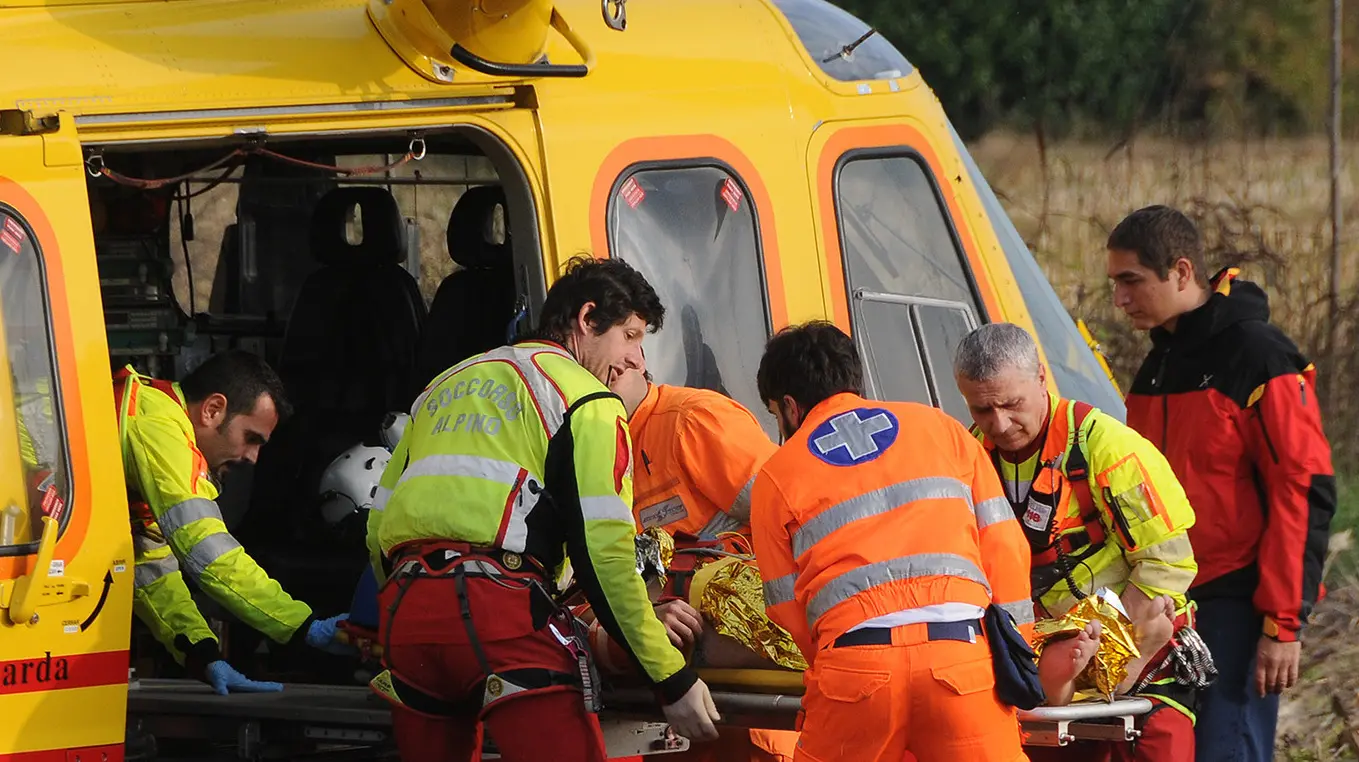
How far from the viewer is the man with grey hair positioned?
4645mm

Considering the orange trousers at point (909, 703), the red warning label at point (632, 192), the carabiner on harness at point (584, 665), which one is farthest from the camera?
the red warning label at point (632, 192)

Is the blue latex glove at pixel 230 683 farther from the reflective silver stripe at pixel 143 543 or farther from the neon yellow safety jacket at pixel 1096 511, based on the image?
the neon yellow safety jacket at pixel 1096 511

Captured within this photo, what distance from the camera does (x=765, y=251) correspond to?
5.83 m

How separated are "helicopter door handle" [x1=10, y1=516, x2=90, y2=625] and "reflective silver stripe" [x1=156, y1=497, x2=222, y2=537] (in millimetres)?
673

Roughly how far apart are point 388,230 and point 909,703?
142 inches

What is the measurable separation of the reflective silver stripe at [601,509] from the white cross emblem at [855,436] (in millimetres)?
491

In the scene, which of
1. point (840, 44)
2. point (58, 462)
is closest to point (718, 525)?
→ point (58, 462)

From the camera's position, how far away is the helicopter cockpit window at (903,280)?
602 centimetres

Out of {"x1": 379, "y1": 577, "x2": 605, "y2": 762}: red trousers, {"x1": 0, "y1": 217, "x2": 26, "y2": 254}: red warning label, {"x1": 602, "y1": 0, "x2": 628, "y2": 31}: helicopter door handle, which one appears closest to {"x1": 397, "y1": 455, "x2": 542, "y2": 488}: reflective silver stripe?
{"x1": 379, "y1": 577, "x2": 605, "y2": 762}: red trousers

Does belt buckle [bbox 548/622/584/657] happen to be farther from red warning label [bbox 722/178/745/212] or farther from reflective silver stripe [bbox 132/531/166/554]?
red warning label [bbox 722/178/745/212]

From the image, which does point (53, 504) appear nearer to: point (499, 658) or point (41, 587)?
point (41, 587)

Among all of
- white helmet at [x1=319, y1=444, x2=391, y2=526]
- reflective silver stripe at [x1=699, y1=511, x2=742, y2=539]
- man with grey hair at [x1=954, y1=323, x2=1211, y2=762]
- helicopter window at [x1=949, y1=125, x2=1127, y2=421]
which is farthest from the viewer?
helicopter window at [x1=949, y1=125, x2=1127, y2=421]

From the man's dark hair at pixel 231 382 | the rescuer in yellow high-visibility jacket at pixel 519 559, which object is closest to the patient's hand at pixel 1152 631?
the rescuer in yellow high-visibility jacket at pixel 519 559

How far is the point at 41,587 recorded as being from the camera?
4.31 m
